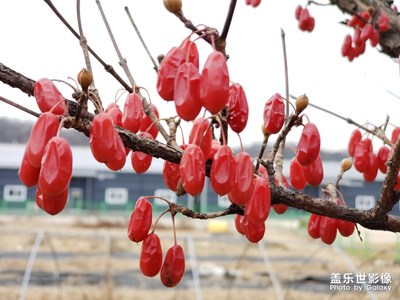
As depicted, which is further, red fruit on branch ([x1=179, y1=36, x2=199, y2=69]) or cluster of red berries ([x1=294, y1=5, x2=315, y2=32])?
cluster of red berries ([x1=294, y1=5, x2=315, y2=32])

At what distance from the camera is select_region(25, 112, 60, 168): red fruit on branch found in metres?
0.71

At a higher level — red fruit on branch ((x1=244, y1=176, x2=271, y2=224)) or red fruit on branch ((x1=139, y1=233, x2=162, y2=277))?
red fruit on branch ((x1=244, y1=176, x2=271, y2=224))

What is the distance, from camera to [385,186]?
2.87 feet

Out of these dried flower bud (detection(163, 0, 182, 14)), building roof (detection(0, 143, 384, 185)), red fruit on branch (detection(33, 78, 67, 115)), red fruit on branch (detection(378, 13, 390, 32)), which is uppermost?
building roof (detection(0, 143, 384, 185))

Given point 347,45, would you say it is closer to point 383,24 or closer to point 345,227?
point 383,24

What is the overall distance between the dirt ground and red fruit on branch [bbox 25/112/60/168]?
379 cm

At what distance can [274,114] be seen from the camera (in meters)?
0.89

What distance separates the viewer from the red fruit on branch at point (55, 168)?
67 cm

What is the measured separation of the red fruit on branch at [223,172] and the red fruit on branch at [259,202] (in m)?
0.07

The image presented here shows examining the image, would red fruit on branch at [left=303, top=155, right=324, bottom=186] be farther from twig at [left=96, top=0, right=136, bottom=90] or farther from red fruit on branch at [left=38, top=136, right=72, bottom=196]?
red fruit on branch at [left=38, top=136, right=72, bottom=196]

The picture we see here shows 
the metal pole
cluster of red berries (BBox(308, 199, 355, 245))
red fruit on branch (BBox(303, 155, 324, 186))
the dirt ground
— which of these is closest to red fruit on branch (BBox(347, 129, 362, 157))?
cluster of red berries (BBox(308, 199, 355, 245))

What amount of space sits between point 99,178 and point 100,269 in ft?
39.4

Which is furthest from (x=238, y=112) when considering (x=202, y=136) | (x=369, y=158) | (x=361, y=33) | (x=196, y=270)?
(x=196, y=270)

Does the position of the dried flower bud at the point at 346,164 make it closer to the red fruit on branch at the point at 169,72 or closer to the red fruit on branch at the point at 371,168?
the red fruit on branch at the point at 371,168
